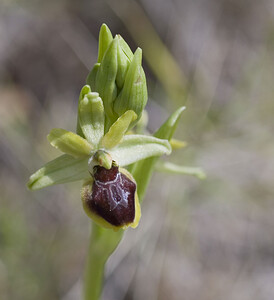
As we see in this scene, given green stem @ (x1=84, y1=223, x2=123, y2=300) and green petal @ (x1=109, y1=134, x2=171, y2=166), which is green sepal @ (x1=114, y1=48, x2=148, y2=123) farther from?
green stem @ (x1=84, y1=223, x2=123, y2=300)

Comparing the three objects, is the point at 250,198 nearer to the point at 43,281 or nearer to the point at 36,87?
the point at 43,281

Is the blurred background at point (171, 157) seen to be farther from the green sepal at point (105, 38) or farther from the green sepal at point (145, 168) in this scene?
the green sepal at point (105, 38)

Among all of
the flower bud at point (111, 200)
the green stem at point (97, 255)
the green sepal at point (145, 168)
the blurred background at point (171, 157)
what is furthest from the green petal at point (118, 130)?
the blurred background at point (171, 157)

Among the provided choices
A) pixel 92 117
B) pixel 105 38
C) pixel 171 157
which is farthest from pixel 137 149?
pixel 171 157

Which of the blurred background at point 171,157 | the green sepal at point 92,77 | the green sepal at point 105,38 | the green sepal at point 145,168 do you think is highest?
the green sepal at point 105,38

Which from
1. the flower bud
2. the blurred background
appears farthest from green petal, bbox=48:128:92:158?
the blurred background

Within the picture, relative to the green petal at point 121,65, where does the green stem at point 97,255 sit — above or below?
below

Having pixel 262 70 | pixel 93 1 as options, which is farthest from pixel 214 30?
pixel 93 1
